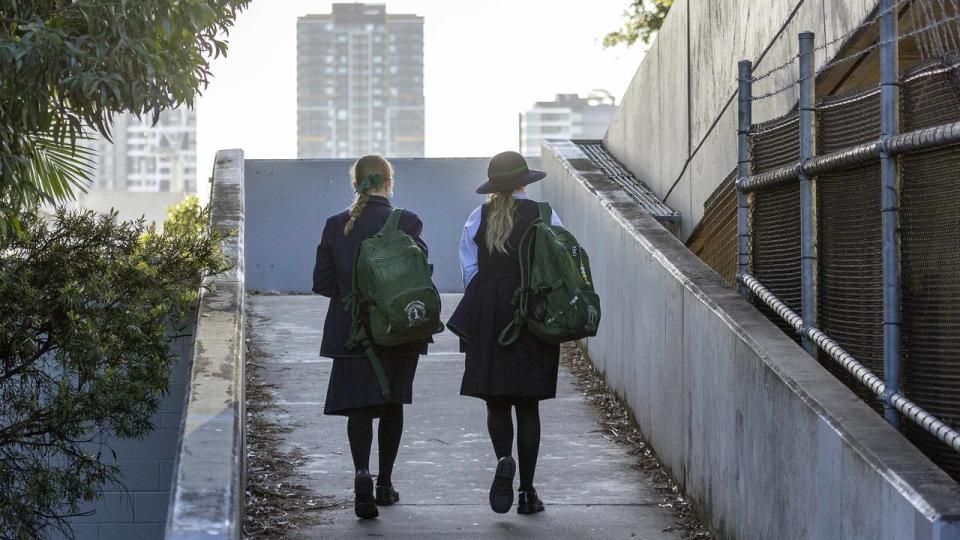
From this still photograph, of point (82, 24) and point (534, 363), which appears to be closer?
point (534, 363)

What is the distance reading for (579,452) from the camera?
7.59 m

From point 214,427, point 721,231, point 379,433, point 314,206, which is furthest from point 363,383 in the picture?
point 314,206

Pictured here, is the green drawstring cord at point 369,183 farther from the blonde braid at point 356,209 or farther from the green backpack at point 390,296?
the green backpack at point 390,296

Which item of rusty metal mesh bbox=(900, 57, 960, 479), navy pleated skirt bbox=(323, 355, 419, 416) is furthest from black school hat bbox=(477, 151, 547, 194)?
rusty metal mesh bbox=(900, 57, 960, 479)

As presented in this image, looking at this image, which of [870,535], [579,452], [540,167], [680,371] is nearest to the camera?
[870,535]

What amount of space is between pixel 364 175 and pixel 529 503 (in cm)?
172

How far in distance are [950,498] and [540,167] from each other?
10673 millimetres

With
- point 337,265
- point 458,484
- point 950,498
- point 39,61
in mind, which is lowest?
point 458,484

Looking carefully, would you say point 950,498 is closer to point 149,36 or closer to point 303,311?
point 149,36

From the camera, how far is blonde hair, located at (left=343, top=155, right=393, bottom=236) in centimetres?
610

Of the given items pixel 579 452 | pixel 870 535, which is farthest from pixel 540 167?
pixel 870 535

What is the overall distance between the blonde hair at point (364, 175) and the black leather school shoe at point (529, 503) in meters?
1.49

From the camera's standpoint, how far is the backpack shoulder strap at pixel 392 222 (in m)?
5.94

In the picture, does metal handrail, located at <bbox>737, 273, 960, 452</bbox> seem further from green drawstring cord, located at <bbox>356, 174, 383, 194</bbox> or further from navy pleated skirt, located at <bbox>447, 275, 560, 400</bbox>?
green drawstring cord, located at <bbox>356, 174, 383, 194</bbox>
